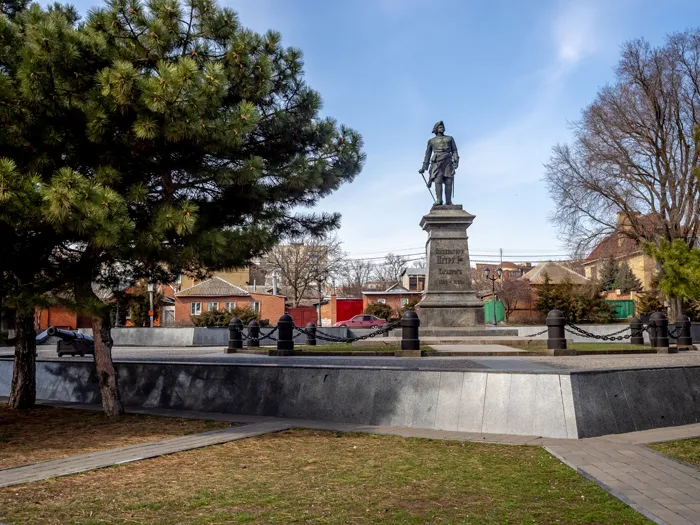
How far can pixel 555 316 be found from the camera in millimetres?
14508

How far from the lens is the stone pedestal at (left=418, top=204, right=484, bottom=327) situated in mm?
20516

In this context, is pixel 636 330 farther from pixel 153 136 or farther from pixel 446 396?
pixel 153 136

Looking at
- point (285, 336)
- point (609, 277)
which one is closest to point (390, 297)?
point (609, 277)

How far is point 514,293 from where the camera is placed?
61.9 meters

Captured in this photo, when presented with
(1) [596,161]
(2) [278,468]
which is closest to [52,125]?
(2) [278,468]

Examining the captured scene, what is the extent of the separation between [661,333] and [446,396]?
11.6 metres

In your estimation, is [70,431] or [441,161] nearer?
[70,431]

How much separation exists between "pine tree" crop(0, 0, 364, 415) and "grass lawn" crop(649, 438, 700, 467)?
5206 mm

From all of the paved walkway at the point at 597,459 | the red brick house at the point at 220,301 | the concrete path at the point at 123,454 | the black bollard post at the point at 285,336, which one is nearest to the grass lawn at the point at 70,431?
the concrete path at the point at 123,454

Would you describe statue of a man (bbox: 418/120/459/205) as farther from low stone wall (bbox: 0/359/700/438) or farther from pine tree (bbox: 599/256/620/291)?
pine tree (bbox: 599/256/620/291)

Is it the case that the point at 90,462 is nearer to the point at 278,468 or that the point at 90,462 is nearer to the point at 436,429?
the point at 278,468

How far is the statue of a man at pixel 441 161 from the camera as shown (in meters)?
22.1

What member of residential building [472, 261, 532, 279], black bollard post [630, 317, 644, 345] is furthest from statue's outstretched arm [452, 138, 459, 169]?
residential building [472, 261, 532, 279]

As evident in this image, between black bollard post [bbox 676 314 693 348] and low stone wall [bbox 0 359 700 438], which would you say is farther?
black bollard post [bbox 676 314 693 348]
